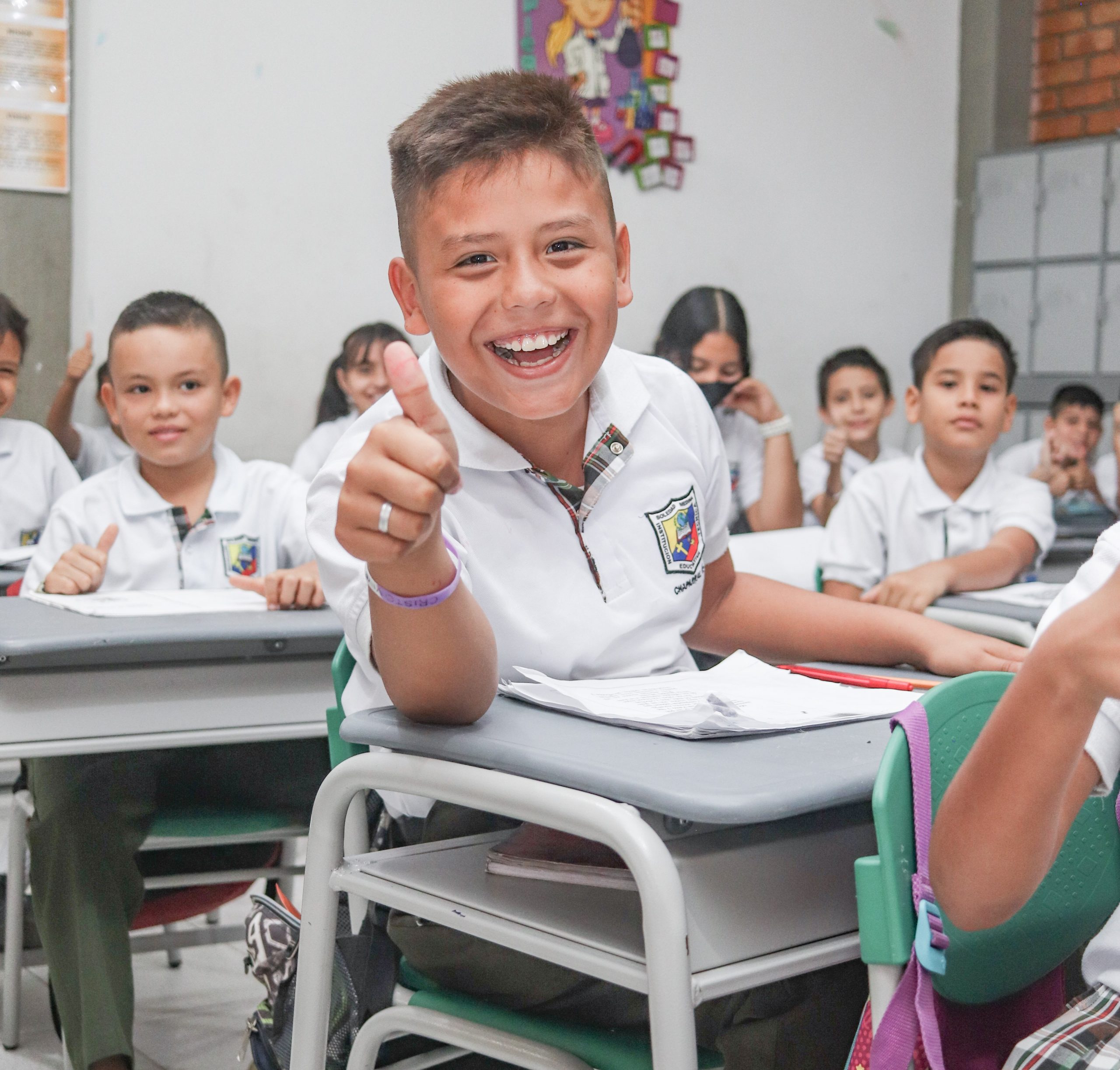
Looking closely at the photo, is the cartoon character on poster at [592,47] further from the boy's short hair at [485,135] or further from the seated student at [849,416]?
the boy's short hair at [485,135]

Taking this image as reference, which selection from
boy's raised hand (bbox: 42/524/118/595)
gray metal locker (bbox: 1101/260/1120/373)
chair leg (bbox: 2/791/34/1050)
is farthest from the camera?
gray metal locker (bbox: 1101/260/1120/373)

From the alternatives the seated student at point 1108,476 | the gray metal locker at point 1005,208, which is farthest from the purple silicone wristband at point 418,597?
the gray metal locker at point 1005,208

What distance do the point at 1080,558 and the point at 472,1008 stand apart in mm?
2180

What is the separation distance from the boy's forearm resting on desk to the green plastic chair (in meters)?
1.00

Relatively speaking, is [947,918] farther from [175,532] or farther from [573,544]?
[175,532]

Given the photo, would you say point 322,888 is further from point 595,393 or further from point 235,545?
point 235,545

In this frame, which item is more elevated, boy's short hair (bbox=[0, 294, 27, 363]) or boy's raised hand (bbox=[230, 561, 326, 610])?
boy's short hair (bbox=[0, 294, 27, 363])

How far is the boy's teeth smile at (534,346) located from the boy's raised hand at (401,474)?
27cm

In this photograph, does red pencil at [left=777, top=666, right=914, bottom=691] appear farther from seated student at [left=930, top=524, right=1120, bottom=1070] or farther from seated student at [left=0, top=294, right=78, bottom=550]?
seated student at [left=0, top=294, right=78, bottom=550]

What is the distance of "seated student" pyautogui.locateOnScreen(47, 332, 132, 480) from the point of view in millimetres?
3918

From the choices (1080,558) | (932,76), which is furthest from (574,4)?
(1080,558)

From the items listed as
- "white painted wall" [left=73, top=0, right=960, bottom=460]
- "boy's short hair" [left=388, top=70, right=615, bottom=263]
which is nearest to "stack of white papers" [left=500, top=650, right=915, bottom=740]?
"boy's short hair" [left=388, top=70, right=615, bottom=263]

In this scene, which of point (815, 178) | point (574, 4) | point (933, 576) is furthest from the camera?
point (815, 178)

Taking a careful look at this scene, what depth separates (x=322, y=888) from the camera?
1030mm
